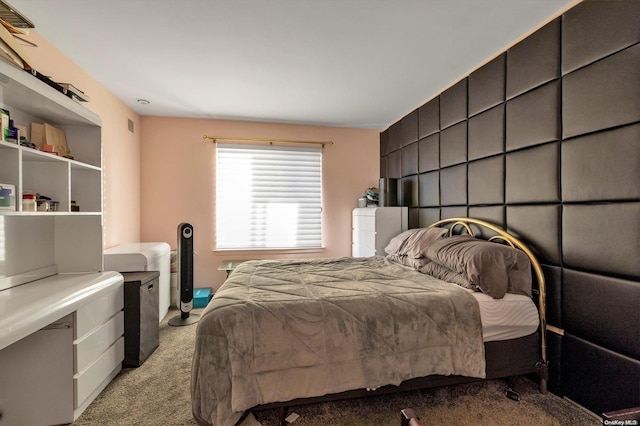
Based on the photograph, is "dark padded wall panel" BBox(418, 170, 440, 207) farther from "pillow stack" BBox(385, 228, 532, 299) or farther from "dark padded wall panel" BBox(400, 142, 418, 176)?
"pillow stack" BBox(385, 228, 532, 299)

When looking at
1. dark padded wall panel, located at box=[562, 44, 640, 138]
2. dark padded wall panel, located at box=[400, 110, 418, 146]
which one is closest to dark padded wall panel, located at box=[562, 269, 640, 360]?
dark padded wall panel, located at box=[562, 44, 640, 138]

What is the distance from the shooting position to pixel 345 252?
4363 mm

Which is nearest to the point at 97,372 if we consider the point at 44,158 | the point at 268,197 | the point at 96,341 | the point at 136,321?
the point at 96,341

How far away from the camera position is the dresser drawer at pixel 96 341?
64.7 inches

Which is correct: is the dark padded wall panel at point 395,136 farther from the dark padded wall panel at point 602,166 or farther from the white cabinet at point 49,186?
the white cabinet at point 49,186

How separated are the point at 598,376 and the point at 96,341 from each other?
3.10 meters

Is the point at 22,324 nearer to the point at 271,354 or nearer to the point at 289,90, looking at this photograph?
the point at 271,354

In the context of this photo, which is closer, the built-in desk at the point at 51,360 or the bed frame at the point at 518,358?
the built-in desk at the point at 51,360

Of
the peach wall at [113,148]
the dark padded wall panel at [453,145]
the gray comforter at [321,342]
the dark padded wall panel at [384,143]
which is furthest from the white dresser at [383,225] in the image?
the peach wall at [113,148]

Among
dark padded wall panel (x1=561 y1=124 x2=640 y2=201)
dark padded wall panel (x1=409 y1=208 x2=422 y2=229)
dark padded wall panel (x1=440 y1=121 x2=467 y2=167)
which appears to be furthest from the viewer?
dark padded wall panel (x1=409 y1=208 x2=422 y2=229)

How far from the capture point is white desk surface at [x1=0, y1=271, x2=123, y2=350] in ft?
3.96

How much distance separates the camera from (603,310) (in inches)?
60.8

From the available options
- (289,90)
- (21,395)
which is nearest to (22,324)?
(21,395)

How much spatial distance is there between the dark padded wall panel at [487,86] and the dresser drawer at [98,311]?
10.8ft
